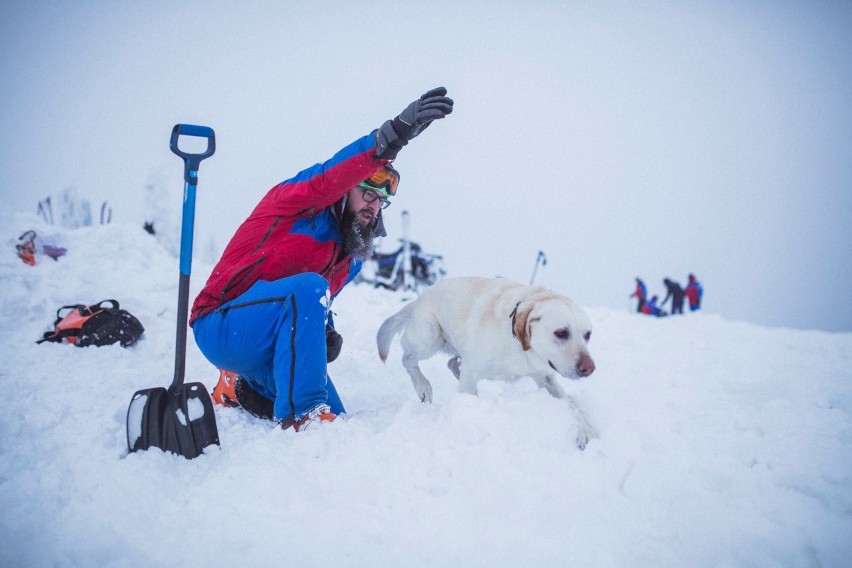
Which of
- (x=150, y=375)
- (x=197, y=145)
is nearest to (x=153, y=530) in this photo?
(x=197, y=145)

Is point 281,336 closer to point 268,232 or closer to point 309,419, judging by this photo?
point 309,419

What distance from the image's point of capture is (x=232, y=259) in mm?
2250

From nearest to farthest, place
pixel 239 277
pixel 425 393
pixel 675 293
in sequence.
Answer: pixel 239 277 < pixel 425 393 < pixel 675 293

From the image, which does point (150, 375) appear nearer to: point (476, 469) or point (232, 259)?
point (232, 259)

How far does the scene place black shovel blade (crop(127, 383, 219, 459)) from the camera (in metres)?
1.64

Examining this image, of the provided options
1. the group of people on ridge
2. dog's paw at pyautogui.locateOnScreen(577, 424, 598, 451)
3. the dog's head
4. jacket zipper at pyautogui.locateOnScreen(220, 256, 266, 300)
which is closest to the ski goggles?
jacket zipper at pyautogui.locateOnScreen(220, 256, 266, 300)

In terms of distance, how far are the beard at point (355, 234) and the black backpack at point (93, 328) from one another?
2.49m

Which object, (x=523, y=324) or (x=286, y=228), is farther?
(x=523, y=324)

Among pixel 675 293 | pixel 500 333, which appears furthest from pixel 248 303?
pixel 675 293

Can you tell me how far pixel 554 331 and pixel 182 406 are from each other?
2.06 meters

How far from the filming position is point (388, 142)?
2031 mm

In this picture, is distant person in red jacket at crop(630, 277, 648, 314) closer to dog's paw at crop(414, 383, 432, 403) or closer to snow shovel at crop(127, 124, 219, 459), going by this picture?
dog's paw at crop(414, 383, 432, 403)

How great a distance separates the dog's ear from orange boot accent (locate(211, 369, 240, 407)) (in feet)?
6.12

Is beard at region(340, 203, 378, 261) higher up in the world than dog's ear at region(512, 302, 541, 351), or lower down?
higher up
